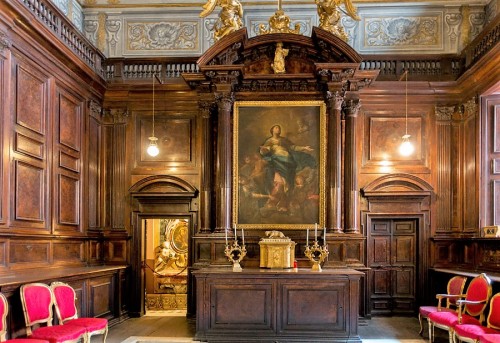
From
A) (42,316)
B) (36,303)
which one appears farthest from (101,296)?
(36,303)

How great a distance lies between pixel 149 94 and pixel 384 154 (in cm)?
488

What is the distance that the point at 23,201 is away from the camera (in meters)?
7.93

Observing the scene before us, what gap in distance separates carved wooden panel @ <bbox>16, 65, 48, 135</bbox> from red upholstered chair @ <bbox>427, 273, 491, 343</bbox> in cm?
658

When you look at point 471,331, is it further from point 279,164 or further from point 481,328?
point 279,164

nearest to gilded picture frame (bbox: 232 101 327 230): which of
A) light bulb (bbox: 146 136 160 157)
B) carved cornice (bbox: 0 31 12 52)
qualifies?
light bulb (bbox: 146 136 160 157)

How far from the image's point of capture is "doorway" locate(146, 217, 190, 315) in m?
12.7

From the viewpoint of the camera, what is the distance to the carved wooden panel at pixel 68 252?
29.6 feet

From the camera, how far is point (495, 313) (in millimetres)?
6984

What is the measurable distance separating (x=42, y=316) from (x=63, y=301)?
47 centimetres

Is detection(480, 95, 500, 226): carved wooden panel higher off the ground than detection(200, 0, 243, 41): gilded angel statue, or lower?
lower

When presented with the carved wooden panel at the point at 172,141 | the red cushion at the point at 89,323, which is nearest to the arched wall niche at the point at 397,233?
the carved wooden panel at the point at 172,141

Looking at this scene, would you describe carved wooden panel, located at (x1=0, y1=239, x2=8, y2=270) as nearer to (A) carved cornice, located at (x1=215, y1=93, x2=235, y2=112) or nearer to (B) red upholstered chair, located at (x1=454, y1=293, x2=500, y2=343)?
(A) carved cornice, located at (x1=215, y1=93, x2=235, y2=112)

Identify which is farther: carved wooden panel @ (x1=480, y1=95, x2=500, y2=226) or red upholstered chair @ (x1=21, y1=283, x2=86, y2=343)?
carved wooden panel @ (x1=480, y1=95, x2=500, y2=226)

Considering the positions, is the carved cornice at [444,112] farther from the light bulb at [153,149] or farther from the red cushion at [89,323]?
the red cushion at [89,323]
